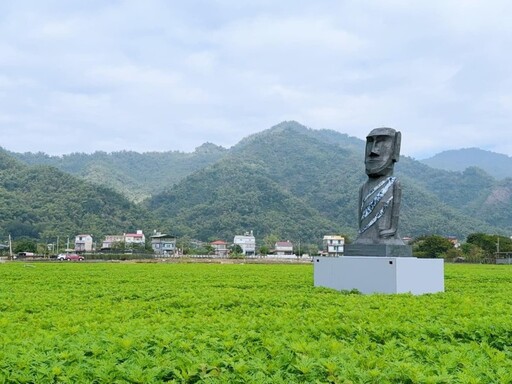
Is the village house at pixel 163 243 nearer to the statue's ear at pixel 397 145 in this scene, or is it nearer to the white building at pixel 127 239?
the white building at pixel 127 239

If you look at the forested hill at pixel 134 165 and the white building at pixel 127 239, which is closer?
the white building at pixel 127 239

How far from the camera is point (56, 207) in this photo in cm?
7856

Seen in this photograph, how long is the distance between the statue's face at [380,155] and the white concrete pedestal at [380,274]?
2478 mm

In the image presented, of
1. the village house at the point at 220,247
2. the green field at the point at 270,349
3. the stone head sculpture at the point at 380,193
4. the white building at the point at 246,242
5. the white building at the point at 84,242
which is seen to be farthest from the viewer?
the white building at the point at 246,242

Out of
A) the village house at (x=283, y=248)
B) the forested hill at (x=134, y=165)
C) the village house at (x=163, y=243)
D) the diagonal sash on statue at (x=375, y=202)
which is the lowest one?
the village house at (x=283, y=248)

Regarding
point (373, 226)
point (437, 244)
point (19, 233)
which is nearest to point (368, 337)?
point (373, 226)

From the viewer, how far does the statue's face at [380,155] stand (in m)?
13.6

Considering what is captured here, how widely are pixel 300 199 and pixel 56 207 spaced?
150ft

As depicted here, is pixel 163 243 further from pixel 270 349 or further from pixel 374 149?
pixel 270 349

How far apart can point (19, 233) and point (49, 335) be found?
77753 mm

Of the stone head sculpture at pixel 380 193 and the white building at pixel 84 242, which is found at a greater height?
the stone head sculpture at pixel 380 193

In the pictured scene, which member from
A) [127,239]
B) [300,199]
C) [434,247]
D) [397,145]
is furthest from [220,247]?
[397,145]

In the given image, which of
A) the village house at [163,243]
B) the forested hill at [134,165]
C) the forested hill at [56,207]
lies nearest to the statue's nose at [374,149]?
the village house at [163,243]

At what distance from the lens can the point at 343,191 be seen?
11006cm
